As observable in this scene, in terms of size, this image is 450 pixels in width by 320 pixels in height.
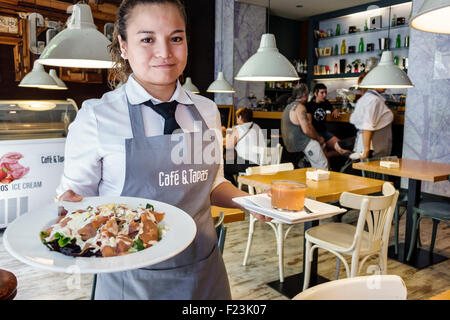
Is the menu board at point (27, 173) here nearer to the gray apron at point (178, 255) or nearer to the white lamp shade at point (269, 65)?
the white lamp shade at point (269, 65)

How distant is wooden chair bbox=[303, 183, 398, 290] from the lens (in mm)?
2439

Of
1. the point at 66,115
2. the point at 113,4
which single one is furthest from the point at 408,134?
the point at 113,4

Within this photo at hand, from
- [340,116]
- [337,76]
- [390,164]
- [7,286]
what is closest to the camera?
[7,286]

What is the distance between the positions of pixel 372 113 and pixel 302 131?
922 millimetres

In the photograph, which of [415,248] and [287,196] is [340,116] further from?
[287,196]

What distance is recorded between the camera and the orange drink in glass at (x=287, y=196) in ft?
3.80

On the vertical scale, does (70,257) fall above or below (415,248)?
above

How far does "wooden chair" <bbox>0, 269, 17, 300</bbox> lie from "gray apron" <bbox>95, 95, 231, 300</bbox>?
0.41 m

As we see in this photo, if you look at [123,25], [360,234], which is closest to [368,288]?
[123,25]

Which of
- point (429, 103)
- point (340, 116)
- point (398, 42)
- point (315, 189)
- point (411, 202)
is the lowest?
point (411, 202)

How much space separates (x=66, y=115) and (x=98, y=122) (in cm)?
389

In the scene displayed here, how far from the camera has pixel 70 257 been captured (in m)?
0.77
